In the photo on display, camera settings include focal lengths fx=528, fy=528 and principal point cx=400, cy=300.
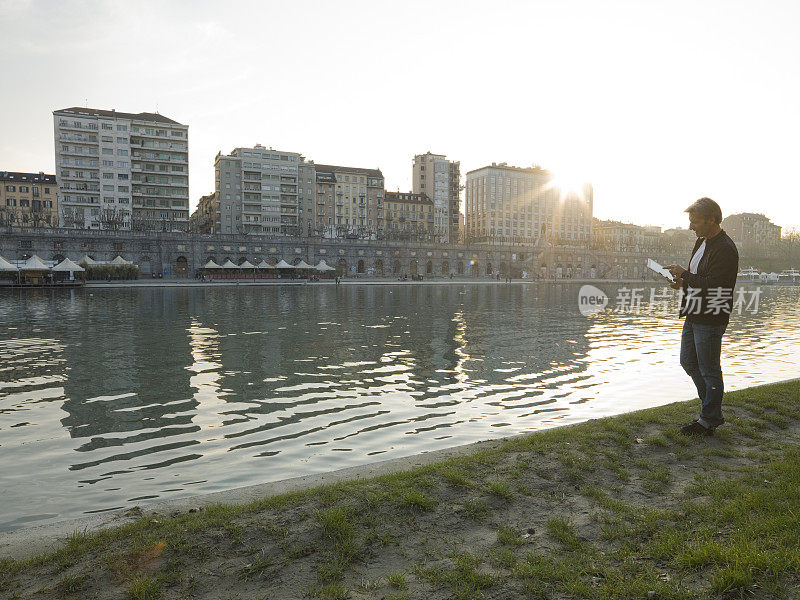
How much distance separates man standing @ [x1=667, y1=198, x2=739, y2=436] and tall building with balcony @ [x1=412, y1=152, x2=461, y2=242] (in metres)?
147

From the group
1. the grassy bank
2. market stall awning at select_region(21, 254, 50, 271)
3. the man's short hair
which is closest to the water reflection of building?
the grassy bank

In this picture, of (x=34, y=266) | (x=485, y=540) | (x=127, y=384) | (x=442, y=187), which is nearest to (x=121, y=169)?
(x=34, y=266)

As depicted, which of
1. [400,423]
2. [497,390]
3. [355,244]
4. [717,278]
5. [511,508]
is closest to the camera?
[511,508]

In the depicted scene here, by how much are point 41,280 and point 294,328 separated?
149 ft

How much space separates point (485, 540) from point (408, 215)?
479 feet

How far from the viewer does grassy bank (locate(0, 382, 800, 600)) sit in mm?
3656

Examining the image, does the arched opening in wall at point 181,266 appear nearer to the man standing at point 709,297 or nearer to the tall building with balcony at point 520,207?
the man standing at point 709,297

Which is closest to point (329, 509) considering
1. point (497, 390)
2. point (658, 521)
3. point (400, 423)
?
point (658, 521)

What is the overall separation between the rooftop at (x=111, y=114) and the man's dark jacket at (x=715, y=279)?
12362 centimetres

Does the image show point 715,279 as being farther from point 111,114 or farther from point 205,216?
point 205,216

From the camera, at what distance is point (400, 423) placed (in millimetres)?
9523

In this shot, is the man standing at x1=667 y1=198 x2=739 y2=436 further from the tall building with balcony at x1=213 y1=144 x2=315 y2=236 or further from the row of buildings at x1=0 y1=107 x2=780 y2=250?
the tall building with balcony at x1=213 y1=144 x2=315 y2=236

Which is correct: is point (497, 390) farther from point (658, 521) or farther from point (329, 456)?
point (658, 521)

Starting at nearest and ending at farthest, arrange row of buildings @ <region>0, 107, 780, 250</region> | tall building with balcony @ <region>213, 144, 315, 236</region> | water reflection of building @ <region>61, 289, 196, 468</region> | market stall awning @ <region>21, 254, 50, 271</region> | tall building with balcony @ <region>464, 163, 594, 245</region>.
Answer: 1. water reflection of building @ <region>61, 289, 196, 468</region>
2. market stall awning @ <region>21, 254, 50, 271</region>
3. row of buildings @ <region>0, 107, 780, 250</region>
4. tall building with balcony @ <region>213, 144, 315, 236</region>
5. tall building with balcony @ <region>464, 163, 594, 245</region>
